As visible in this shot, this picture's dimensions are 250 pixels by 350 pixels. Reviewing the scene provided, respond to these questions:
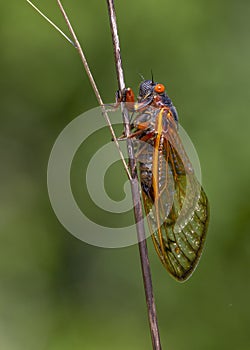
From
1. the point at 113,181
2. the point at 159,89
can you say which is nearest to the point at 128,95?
the point at 159,89

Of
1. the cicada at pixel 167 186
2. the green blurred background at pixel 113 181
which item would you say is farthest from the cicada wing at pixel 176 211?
the green blurred background at pixel 113 181

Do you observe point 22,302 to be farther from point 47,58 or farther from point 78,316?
point 47,58

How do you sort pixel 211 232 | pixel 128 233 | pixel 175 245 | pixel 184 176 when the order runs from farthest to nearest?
pixel 128 233 < pixel 211 232 < pixel 184 176 < pixel 175 245

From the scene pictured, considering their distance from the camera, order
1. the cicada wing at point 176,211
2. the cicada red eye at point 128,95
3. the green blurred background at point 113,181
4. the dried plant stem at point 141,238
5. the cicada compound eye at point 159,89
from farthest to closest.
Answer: the green blurred background at point 113,181
the cicada compound eye at point 159,89
the cicada red eye at point 128,95
the cicada wing at point 176,211
the dried plant stem at point 141,238

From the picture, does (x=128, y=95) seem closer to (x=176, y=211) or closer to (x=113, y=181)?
(x=176, y=211)

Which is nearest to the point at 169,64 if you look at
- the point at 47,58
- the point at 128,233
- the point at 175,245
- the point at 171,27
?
the point at 171,27

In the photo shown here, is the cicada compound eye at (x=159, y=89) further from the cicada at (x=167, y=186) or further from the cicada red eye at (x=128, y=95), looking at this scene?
the cicada red eye at (x=128, y=95)
